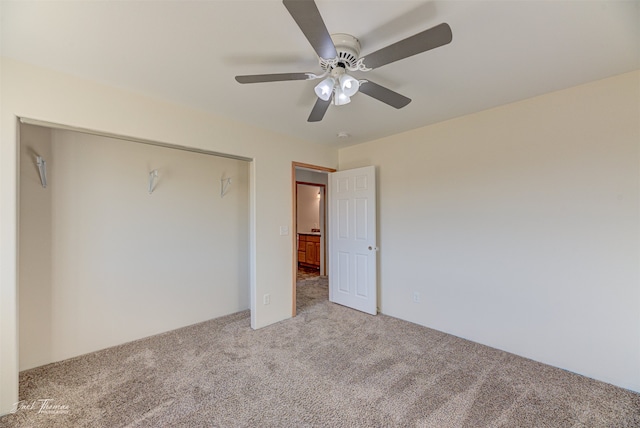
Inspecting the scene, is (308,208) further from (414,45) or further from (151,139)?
(414,45)

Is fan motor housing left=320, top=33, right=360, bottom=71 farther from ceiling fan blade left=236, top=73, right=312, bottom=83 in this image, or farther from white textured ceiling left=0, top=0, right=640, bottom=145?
ceiling fan blade left=236, top=73, right=312, bottom=83

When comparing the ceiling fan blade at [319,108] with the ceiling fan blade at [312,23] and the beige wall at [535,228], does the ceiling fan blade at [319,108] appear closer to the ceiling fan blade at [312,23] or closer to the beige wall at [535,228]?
the ceiling fan blade at [312,23]

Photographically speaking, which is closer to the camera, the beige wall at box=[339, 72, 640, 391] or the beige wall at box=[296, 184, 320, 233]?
the beige wall at box=[339, 72, 640, 391]

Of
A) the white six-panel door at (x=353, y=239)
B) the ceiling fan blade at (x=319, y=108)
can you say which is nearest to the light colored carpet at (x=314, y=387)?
the white six-panel door at (x=353, y=239)

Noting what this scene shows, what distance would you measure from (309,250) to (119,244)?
4084 mm

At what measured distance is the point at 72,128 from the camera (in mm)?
1978

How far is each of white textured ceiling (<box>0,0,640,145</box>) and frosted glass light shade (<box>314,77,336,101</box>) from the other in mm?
240

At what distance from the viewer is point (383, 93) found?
69.2 inches

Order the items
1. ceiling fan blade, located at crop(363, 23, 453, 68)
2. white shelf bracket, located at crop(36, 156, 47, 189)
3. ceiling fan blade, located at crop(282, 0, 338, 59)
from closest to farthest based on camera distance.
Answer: ceiling fan blade, located at crop(282, 0, 338, 59) < ceiling fan blade, located at crop(363, 23, 453, 68) < white shelf bracket, located at crop(36, 156, 47, 189)

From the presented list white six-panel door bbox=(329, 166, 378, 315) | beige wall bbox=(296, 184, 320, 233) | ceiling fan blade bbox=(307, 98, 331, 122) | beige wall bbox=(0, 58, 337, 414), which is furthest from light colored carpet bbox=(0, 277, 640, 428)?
beige wall bbox=(296, 184, 320, 233)

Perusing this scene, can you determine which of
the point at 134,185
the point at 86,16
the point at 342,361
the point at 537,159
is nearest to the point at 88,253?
the point at 134,185

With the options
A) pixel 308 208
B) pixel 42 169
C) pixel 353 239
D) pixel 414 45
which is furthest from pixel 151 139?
pixel 308 208

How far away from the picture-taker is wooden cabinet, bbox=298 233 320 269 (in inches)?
239

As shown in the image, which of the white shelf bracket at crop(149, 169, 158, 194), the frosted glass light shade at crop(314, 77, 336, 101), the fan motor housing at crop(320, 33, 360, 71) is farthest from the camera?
the white shelf bracket at crop(149, 169, 158, 194)
